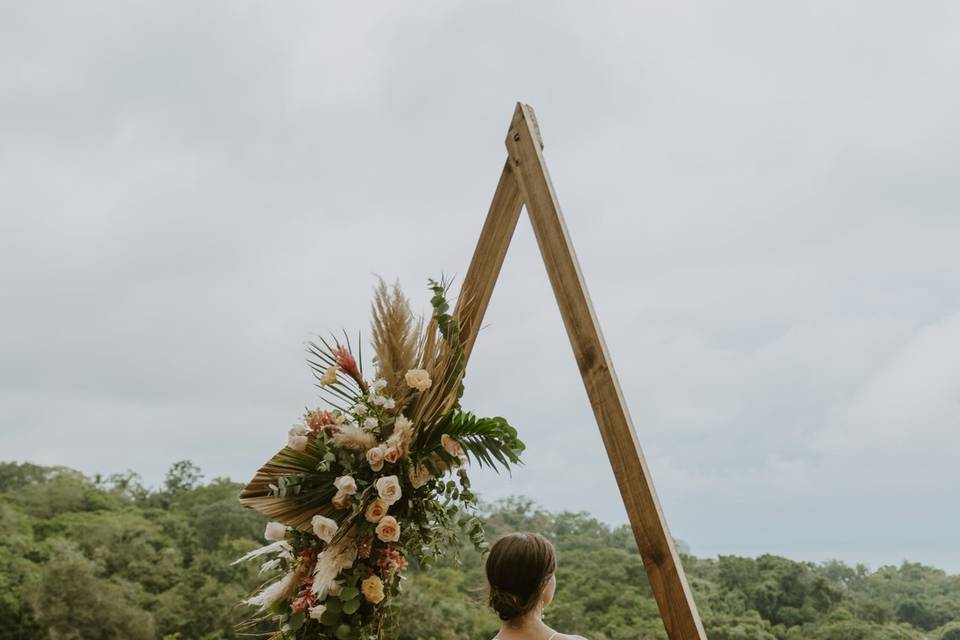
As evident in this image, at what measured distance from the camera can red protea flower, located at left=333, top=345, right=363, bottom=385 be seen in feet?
10.00

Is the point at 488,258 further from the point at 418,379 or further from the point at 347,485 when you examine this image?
the point at 347,485

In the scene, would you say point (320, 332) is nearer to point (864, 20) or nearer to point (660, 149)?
point (864, 20)

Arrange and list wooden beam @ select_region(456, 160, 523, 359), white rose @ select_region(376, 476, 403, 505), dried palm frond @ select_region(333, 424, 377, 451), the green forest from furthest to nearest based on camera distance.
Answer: the green forest < wooden beam @ select_region(456, 160, 523, 359) < dried palm frond @ select_region(333, 424, 377, 451) < white rose @ select_region(376, 476, 403, 505)

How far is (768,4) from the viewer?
801 cm

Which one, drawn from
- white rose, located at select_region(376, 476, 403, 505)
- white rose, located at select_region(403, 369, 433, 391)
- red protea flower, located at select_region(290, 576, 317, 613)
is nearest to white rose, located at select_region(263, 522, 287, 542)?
red protea flower, located at select_region(290, 576, 317, 613)

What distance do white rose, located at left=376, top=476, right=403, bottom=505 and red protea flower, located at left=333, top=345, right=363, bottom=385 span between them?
384mm

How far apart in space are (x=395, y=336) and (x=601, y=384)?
77 centimetres

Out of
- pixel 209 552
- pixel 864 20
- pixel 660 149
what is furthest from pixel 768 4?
pixel 209 552

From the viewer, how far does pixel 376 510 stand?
282 centimetres

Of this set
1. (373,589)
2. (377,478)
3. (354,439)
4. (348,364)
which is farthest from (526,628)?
(348,364)

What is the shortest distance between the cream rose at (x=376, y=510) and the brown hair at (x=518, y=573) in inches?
16.2

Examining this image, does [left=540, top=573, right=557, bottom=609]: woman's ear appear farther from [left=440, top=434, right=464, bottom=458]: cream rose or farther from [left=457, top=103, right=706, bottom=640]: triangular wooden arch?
[left=440, top=434, right=464, bottom=458]: cream rose

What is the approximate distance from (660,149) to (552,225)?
7426mm

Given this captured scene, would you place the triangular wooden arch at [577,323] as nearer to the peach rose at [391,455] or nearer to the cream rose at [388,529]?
the peach rose at [391,455]
